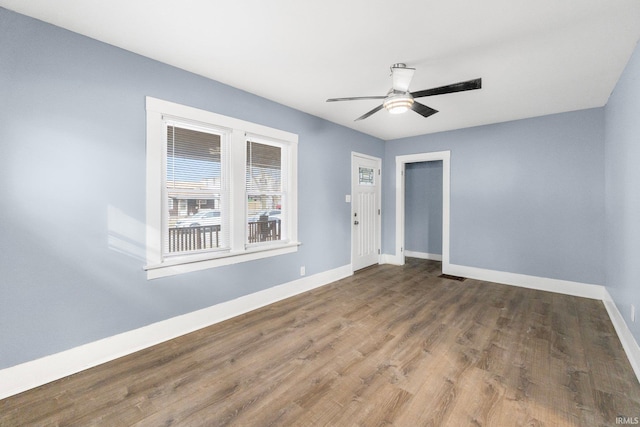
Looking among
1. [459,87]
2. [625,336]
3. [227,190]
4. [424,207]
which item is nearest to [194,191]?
[227,190]

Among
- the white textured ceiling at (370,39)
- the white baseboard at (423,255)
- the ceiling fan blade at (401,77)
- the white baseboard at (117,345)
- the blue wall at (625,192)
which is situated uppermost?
the white textured ceiling at (370,39)

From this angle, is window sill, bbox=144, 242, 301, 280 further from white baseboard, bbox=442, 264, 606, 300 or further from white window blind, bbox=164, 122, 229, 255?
white baseboard, bbox=442, 264, 606, 300

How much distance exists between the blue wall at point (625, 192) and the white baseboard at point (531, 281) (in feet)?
1.47

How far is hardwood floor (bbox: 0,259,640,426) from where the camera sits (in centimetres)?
167

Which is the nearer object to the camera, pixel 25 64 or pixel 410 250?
pixel 25 64

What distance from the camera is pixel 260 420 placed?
163 centimetres

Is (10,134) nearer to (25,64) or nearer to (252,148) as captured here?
(25,64)

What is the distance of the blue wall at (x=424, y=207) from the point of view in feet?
20.5

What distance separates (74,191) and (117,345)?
1351mm

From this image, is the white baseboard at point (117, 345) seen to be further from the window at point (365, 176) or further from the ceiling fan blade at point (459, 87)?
the ceiling fan blade at point (459, 87)

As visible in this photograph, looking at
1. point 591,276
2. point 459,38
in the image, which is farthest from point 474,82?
point 591,276

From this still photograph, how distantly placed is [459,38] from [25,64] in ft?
10.8

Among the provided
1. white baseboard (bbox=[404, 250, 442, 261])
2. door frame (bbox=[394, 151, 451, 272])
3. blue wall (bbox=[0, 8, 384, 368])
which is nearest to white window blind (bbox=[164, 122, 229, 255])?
blue wall (bbox=[0, 8, 384, 368])

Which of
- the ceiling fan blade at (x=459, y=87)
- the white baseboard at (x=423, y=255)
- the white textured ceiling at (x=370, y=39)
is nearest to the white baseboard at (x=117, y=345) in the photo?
the white textured ceiling at (x=370, y=39)
